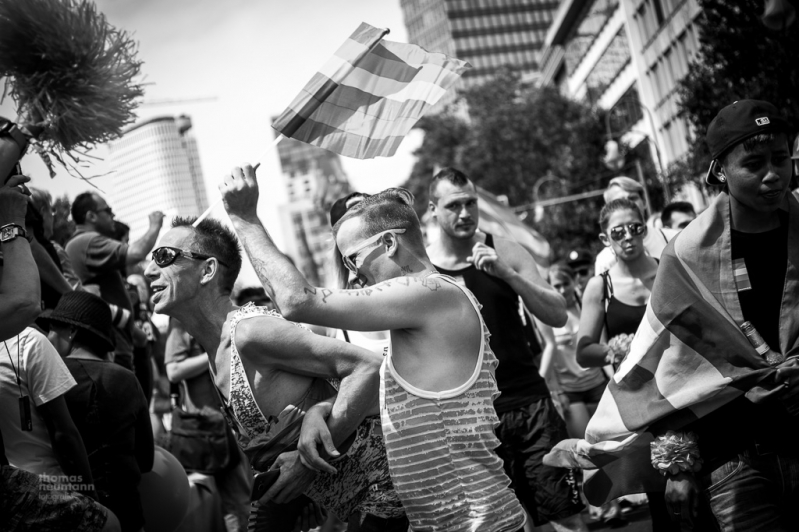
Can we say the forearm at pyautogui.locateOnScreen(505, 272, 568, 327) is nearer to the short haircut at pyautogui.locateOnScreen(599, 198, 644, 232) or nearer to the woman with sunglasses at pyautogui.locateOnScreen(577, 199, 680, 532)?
the woman with sunglasses at pyautogui.locateOnScreen(577, 199, 680, 532)

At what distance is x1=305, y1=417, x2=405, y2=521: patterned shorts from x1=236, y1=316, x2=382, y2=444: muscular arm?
12cm

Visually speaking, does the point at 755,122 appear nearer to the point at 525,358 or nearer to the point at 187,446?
the point at 525,358

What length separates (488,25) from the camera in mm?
174000

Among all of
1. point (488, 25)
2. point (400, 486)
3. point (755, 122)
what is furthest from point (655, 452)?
point (488, 25)

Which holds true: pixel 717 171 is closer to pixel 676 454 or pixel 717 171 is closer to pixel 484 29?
pixel 676 454

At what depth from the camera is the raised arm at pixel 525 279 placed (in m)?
5.34

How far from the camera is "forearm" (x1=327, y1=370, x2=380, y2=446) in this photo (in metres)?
3.63

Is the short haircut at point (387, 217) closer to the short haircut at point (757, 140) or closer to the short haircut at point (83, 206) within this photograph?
the short haircut at point (757, 140)

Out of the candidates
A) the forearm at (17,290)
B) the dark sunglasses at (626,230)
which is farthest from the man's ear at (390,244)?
the dark sunglasses at (626,230)

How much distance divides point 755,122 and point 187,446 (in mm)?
4796

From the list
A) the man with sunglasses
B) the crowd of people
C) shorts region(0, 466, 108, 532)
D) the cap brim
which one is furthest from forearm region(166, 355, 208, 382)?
the cap brim

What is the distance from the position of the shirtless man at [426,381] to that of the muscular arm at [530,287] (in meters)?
1.95

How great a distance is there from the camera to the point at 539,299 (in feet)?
17.8

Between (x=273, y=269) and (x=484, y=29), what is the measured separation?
177 meters
